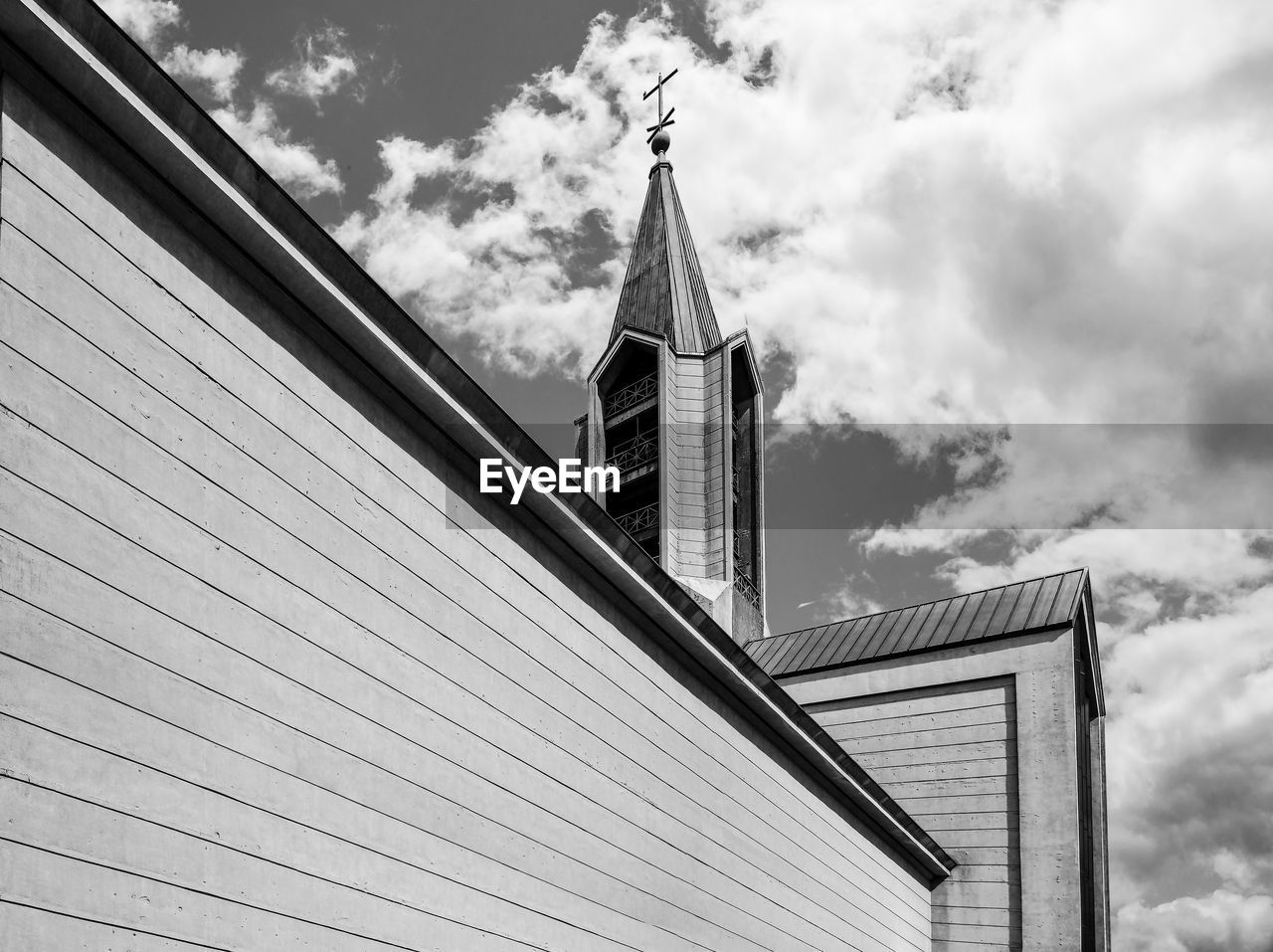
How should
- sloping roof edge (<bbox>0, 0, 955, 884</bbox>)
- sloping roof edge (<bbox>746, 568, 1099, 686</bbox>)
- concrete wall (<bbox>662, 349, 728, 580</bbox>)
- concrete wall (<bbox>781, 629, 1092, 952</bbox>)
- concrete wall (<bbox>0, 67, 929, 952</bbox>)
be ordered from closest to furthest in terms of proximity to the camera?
1. concrete wall (<bbox>0, 67, 929, 952</bbox>)
2. sloping roof edge (<bbox>0, 0, 955, 884</bbox>)
3. concrete wall (<bbox>781, 629, 1092, 952</bbox>)
4. sloping roof edge (<bbox>746, 568, 1099, 686</bbox>)
5. concrete wall (<bbox>662, 349, 728, 580</bbox>)

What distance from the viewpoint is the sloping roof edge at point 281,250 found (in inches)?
309

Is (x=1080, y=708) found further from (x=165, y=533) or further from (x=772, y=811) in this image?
(x=165, y=533)

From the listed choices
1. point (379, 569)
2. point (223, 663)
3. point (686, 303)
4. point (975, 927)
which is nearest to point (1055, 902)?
point (975, 927)

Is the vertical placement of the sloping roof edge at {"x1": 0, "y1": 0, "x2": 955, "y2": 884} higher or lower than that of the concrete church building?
higher

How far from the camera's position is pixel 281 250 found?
369 inches

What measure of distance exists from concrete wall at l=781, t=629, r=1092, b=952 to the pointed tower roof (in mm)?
17727

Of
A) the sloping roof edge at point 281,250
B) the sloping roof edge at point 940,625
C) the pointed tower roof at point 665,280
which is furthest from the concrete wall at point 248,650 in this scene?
the pointed tower roof at point 665,280

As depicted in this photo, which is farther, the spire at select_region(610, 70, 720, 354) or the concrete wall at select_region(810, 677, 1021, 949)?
the spire at select_region(610, 70, 720, 354)

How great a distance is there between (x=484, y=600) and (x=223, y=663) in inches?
137

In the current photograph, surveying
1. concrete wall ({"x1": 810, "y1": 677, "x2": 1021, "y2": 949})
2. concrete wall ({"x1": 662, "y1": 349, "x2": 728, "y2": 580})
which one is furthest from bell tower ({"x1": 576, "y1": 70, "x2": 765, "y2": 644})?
concrete wall ({"x1": 810, "y1": 677, "x2": 1021, "y2": 949})

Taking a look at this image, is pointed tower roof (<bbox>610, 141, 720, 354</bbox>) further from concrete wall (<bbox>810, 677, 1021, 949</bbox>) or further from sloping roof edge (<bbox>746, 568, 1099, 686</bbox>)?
concrete wall (<bbox>810, 677, 1021, 949</bbox>)

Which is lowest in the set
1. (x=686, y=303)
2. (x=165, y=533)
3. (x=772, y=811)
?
(x=772, y=811)

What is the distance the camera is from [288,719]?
8781mm

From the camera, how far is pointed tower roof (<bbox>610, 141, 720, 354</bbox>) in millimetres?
41188
